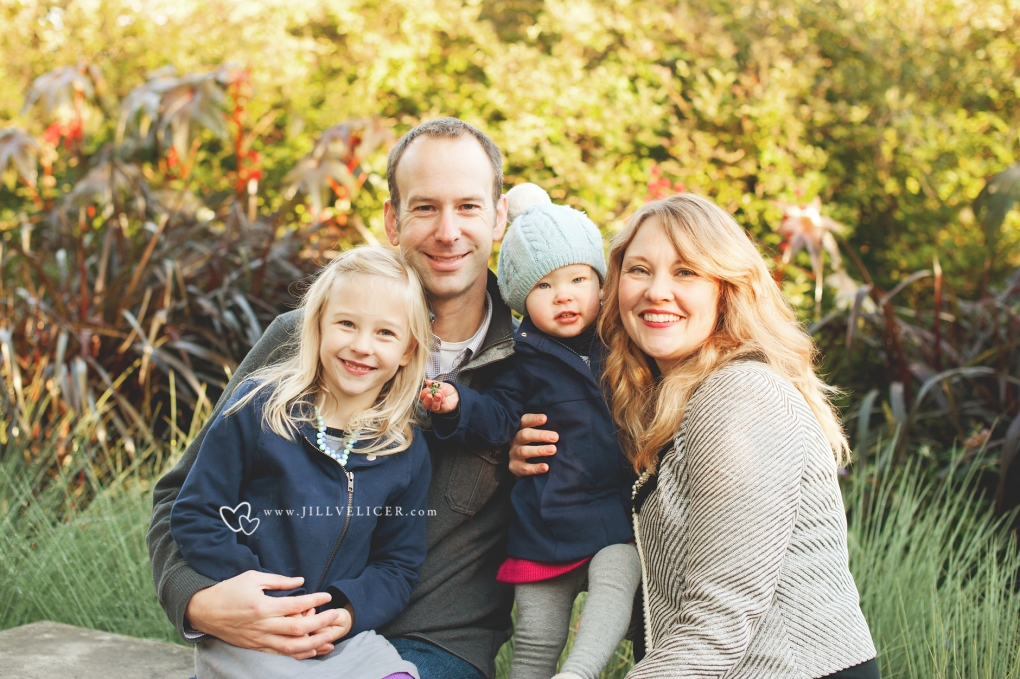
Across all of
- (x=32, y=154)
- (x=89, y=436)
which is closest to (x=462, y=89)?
(x=32, y=154)

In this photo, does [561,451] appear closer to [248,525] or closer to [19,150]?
[248,525]

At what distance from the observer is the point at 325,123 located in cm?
741

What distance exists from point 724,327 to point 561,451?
21.5 inches

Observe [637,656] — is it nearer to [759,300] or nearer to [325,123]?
[759,300]

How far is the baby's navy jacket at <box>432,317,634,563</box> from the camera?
A: 2.24m

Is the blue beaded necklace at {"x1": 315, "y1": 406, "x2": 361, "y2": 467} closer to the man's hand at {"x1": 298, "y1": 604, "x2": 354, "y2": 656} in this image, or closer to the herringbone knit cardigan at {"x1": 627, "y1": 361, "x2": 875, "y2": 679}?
the man's hand at {"x1": 298, "y1": 604, "x2": 354, "y2": 656}

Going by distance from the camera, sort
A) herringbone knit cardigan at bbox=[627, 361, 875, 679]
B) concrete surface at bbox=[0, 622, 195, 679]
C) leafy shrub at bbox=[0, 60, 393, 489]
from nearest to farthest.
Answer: herringbone knit cardigan at bbox=[627, 361, 875, 679] → concrete surface at bbox=[0, 622, 195, 679] → leafy shrub at bbox=[0, 60, 393, 489]

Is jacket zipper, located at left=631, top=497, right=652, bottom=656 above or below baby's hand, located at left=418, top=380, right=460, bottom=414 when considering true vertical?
below

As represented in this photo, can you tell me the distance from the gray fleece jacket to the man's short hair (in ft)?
1.58

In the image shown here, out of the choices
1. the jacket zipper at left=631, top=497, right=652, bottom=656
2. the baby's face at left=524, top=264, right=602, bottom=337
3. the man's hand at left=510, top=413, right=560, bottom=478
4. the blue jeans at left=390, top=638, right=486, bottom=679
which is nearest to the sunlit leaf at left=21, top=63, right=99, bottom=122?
the baby's face at left=524, top=264, right=602, bottom=337

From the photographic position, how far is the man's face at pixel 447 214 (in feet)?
8.26

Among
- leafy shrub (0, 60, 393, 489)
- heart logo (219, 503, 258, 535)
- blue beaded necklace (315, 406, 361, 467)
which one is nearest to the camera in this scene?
heart logo (219, 503, 258, 535)

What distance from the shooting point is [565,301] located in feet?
7.81

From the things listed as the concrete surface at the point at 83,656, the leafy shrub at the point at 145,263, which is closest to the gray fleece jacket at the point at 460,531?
the concrete surface at the point at 83,656
